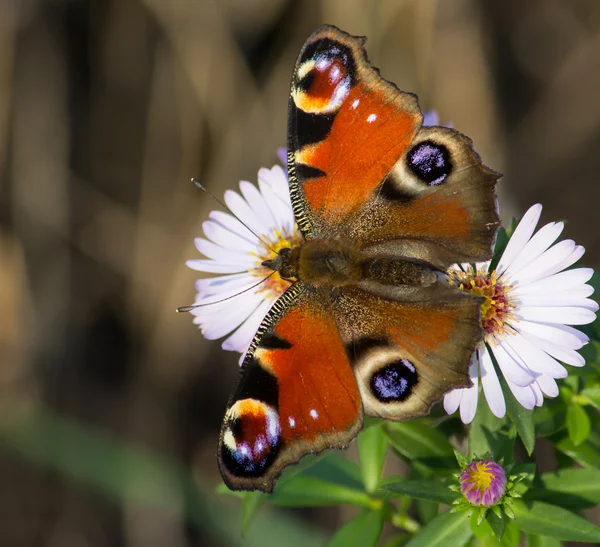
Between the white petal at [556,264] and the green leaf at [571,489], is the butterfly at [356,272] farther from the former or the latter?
the green leaf at [571,489]

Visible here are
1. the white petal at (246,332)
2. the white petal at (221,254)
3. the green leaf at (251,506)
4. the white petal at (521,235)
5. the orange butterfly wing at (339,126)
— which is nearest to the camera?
the white petal at (521,235)

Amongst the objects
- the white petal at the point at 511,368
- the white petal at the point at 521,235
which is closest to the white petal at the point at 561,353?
the white petal at the point at 511,368

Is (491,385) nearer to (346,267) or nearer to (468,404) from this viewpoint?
(468,404)

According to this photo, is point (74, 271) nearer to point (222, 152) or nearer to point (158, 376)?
point (158, 376)

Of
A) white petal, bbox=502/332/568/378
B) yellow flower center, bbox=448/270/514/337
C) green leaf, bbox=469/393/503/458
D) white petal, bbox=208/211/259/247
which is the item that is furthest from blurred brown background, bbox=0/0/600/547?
green leaf, bbox=469/393/503/458

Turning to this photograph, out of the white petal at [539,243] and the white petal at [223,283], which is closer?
the white petal at [539,243]

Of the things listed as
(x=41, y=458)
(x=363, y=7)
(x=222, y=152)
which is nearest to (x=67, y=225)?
(x=222, y=152)

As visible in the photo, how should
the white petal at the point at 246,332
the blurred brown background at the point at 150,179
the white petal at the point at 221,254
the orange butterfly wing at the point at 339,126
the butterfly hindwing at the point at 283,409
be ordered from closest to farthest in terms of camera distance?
the butterfly hindwing at the point at 283,409, the orange butterfly wing at the point at 339,126, the white petal at the point at 246,332, the white petal at the point at 221,254, the blurred brown background at the point at 150,179
